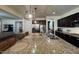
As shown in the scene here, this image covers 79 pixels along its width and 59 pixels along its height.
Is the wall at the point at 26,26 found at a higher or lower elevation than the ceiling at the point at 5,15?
lower

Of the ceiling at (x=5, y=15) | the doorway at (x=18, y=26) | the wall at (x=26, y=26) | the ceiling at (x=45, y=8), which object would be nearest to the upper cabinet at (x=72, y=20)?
the ceiling at (x=45, y=8)

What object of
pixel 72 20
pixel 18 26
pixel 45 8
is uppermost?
pixel 45 8

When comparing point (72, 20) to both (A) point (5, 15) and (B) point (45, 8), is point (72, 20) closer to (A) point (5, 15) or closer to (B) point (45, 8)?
(B) point (45, 8)

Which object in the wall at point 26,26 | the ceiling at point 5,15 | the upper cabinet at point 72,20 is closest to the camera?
the ceiling at point 5,15

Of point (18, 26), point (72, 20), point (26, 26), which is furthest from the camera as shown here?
point (72, 20)

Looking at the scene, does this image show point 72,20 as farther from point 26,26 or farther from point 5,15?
point 5,15

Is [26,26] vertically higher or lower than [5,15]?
lower

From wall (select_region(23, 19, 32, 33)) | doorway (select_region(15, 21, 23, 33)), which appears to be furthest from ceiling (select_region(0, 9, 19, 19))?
wall (select_region(23, 19, 32, 33))

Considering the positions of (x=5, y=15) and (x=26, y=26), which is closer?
(x=5, y=15)

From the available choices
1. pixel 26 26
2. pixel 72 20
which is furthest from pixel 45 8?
pixel 72 20

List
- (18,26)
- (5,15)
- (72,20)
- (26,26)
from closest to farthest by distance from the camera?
(5,15) < (18,26) < (26,26) < (72,20)

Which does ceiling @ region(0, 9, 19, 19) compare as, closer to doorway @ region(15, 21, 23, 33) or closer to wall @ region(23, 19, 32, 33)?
doorway @ region(15, 21, 23, 33)

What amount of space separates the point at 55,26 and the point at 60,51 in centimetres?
229

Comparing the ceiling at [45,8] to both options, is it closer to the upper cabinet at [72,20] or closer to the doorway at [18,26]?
the doorway at [18,26]
